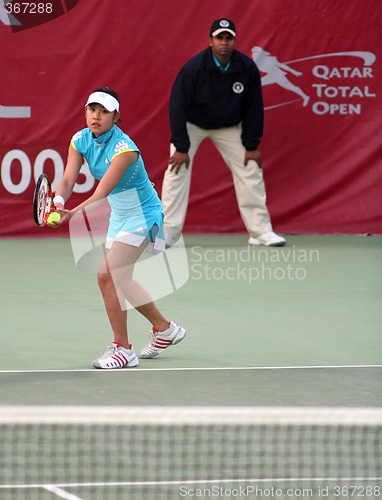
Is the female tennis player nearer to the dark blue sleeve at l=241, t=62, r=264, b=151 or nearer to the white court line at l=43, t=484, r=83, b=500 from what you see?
the white court line at l=43, t=484, r=83, b=500

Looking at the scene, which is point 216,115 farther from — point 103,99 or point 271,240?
point 103,99

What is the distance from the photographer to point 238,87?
10.5 m

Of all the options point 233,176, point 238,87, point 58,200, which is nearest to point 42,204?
point 58,200

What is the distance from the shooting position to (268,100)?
11.5 m

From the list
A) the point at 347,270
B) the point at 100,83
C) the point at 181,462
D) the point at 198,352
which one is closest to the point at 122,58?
the point at 100,83

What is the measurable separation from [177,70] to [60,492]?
24.7ft

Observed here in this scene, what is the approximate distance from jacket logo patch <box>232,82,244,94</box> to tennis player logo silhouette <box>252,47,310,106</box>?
1.02 m

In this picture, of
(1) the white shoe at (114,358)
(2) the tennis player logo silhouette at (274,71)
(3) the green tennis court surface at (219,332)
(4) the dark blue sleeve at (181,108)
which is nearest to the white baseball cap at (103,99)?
(1) the white shoe at (114,358)

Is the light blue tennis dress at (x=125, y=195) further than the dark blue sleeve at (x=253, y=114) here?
No

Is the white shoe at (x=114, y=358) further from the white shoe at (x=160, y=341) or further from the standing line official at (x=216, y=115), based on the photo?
the standing line official at (x=216, y=115)

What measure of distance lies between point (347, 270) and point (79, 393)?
4.48 meters

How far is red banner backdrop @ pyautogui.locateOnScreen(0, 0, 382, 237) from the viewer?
443 inches

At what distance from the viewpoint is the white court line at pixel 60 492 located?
166 inches

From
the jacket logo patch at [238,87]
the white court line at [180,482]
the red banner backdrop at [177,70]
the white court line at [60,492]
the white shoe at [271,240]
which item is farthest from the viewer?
the red banner backdrop at [177,70]
